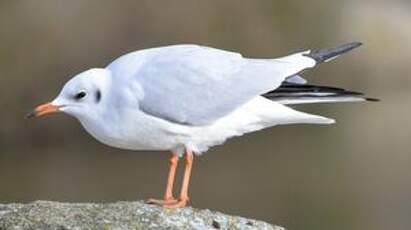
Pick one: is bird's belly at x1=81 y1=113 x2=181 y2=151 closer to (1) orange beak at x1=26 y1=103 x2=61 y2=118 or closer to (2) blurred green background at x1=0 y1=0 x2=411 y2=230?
(1) orange beak at x1=26 y1=103 x2=61 y2=118

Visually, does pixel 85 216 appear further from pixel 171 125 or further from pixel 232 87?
pixel 232 87

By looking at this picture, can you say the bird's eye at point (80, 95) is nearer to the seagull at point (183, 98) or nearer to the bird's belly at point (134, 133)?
the seagull at point (183, 98)

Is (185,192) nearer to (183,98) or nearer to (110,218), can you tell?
(183,98)

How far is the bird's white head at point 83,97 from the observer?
14.2 feet

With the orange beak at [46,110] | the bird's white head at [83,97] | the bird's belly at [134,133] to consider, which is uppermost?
the bird's white head at [83,97]

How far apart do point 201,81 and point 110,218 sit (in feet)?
2.55

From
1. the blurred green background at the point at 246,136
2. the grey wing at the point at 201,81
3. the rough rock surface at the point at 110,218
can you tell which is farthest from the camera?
the blurred green background at the point at 246,136

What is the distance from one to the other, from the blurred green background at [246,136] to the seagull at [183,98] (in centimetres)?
383

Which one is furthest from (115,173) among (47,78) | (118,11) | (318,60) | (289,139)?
(318,60)

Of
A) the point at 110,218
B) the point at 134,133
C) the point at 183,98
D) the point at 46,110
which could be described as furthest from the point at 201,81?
the point at 110,218

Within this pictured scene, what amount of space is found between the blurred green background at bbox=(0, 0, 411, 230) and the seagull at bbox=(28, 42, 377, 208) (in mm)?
3833

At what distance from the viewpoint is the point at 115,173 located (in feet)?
34.8

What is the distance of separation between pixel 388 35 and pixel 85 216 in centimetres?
1191

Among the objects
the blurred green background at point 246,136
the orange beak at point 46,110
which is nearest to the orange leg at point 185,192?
the orange beak at point 46,110
